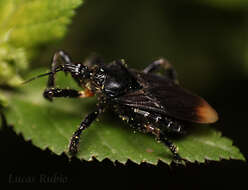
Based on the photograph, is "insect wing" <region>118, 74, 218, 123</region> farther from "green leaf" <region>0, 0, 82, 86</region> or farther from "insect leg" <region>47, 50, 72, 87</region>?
"green leaf" <region>0, 0, 82, 86</region>

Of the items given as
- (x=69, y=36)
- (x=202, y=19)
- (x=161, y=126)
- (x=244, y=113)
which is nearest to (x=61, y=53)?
(x=161, y=126)

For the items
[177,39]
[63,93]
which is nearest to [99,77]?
[63,93]

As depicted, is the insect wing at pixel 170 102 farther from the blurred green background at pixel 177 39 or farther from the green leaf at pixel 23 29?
the blurred green background at pixel 177 39

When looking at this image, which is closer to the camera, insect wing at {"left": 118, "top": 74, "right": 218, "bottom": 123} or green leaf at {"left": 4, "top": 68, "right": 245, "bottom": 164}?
green leaf at {"left": 4, "top": 68, "right": 245, "bottom": 164}

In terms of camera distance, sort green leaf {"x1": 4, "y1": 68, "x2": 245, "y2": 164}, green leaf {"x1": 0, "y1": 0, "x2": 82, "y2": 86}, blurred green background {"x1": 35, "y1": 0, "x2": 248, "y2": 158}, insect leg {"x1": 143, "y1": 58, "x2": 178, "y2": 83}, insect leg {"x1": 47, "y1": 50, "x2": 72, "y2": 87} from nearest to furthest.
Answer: green leaf {"x1": 4, "y1": 68, "x2": 245, "y2": 164}, green leaf {"x1": 0, "y1": 0, "x2": 82, "y2": 86}, insect leg {"x1": 47, "y1": 50, "x2": 72, "y2": 87}, insect leg {"x1": 143, "y1": 58, "x2": 178, "y2": 83}, blurred green background {"x1": 35, "y1": 0, "x2": 248, "y2": 158}

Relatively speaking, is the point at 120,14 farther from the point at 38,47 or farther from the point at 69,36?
the point at 38,47

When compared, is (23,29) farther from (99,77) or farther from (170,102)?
(170,102)

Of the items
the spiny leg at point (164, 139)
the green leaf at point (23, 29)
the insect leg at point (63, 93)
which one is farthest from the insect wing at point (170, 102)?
the green leaf at point (23, 29)

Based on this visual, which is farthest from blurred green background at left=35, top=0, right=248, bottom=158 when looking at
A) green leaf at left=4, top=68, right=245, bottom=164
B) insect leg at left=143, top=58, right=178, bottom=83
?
green leaf at left=4, top=68, right=245, bottom=164
